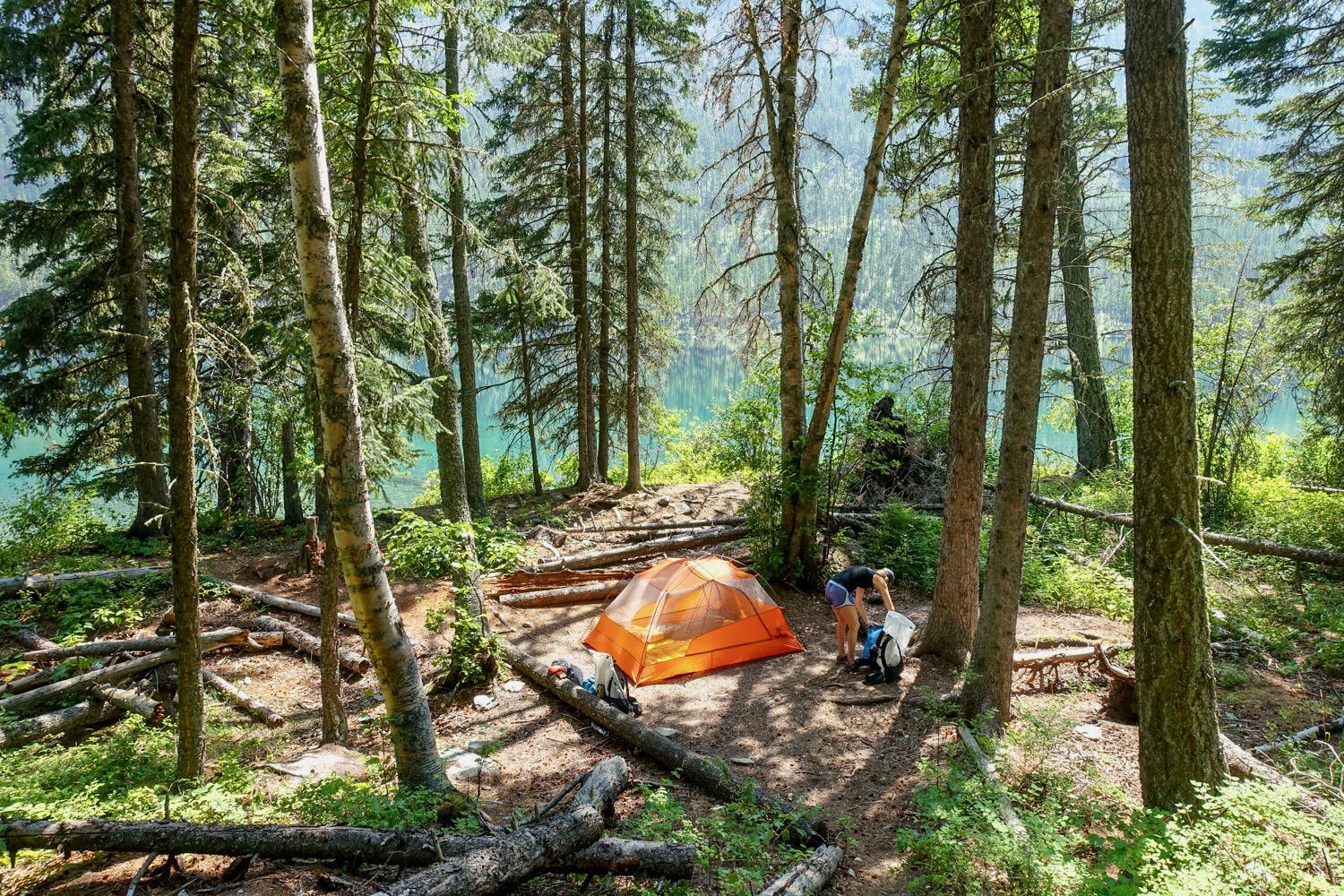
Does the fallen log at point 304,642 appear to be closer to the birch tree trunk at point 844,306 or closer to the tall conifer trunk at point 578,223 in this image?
the birch tree trunk at point 844,306

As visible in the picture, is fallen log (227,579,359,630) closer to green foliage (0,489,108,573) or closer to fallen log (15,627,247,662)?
fallen log (15,627,247,662)

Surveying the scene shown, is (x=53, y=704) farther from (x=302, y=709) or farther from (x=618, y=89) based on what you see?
(x=618, y=89)

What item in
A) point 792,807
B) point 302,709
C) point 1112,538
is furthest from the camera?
point 1112,538

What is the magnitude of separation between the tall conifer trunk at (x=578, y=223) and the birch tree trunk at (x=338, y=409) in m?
11.2

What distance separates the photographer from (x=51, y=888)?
3.52 m

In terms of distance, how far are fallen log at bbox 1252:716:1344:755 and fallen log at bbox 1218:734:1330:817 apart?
63cm

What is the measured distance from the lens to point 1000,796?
464 centimetres

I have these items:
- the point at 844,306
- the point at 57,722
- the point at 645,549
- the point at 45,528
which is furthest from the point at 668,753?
the point at 45,528

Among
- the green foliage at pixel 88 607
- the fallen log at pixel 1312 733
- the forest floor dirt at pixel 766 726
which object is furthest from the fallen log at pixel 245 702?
the fallen log at pixel 1312 733

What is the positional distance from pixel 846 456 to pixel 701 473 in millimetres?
11165

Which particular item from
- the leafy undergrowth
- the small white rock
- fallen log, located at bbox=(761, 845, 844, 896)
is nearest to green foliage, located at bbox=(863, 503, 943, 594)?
the small white rock

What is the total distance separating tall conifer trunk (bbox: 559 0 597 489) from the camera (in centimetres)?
1509

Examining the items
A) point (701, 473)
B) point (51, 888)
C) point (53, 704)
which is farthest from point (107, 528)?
point (701, 473)

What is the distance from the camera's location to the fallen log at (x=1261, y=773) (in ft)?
13.4
